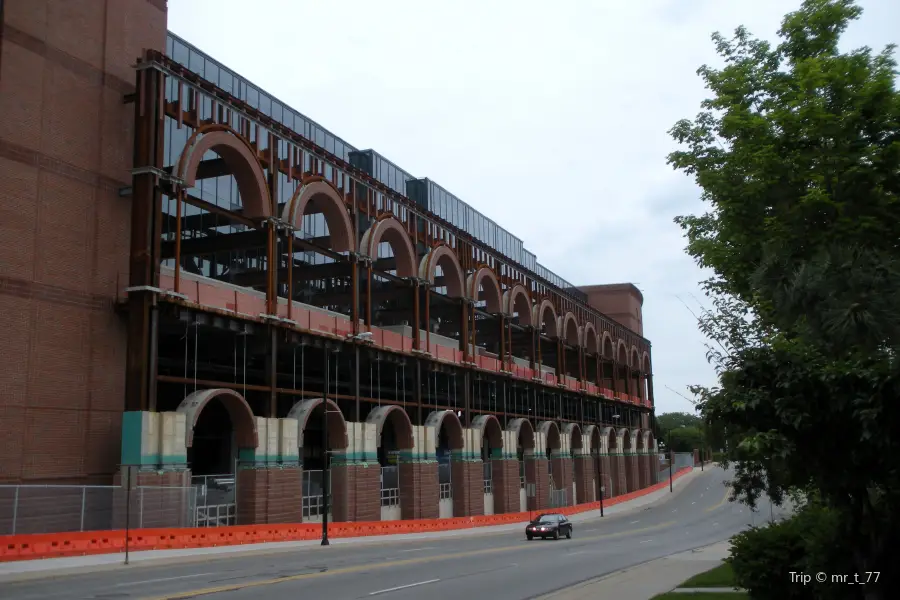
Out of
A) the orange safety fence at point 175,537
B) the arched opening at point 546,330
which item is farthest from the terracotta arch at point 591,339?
the orange safety fence at point 175,537

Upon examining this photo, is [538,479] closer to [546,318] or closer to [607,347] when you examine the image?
[546,318]

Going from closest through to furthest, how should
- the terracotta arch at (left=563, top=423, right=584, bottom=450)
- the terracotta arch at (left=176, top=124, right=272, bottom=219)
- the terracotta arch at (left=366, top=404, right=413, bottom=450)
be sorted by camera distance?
the terracotta arch at (left=176, top=124, right=272, bottom=219) → the terracotta arch at (left=366, top=404, right=413, bottom=450) → the terracotta arch at (left=563, top=423, right=584, bottom=450)

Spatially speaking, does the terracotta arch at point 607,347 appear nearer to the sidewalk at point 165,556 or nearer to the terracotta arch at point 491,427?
the terracotta arch at point 491,427

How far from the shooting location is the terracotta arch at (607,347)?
94.1m

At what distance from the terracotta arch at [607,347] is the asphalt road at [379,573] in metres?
56.0

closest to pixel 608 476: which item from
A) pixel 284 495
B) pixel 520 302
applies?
pixel 520 302

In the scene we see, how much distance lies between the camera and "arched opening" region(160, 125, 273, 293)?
3325 centimetres

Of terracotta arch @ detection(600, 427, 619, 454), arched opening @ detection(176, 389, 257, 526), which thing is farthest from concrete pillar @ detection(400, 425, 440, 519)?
terracotta arch @ detection(600, 427, 619, 454)

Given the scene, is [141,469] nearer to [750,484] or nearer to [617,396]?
[750,484]

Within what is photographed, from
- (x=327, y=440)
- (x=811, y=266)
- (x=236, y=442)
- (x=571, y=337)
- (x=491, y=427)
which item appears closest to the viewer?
(x=811, y=266)

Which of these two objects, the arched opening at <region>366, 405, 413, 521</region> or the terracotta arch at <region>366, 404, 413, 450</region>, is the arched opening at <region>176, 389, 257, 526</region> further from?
the arched opening at <region>366, 405, 413, 521</region>

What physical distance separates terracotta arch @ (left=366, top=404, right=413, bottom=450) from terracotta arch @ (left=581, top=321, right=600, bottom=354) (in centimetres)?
4180

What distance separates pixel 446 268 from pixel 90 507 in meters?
32.7

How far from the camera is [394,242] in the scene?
4984 centimetres
